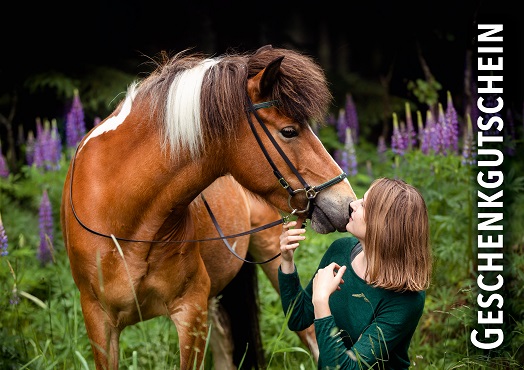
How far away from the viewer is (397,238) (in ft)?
7.97

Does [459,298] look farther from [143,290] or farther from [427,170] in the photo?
[143,290]

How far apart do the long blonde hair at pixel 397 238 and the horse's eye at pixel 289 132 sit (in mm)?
424

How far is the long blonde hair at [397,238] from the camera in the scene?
2.42 m

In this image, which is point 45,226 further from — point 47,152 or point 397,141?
point 397,141

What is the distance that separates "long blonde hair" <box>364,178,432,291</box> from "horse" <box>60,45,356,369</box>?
201 millimetres

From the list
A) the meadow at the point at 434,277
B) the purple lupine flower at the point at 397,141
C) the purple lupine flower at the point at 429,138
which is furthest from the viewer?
the purple lupine flower at the point at 397,141

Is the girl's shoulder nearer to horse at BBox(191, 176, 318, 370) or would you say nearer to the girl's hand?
the girl's hand

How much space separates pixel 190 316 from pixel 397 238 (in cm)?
108

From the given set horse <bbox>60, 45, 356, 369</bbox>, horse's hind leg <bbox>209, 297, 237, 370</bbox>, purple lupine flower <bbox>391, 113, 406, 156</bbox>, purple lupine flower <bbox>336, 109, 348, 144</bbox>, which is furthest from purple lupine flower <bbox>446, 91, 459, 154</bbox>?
horse <bbox>60, 45, 356, 369</bbox>

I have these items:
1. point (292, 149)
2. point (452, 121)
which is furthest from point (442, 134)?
point (292, 149)

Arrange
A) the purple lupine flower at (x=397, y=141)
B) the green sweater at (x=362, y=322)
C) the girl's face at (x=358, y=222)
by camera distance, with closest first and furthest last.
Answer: the green sweater at (x=362, y=322) → the girl's face at (x=358, y=222) → the purple lupine flower at (x=397, y=141)

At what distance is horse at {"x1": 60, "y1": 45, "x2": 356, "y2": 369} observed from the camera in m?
2.66

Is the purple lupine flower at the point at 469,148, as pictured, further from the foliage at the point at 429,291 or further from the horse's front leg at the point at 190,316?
the horse's front leg at the point at 190,316

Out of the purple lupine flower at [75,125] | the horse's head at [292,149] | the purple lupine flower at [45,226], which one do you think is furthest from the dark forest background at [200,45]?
the horse's head at [292,149]
